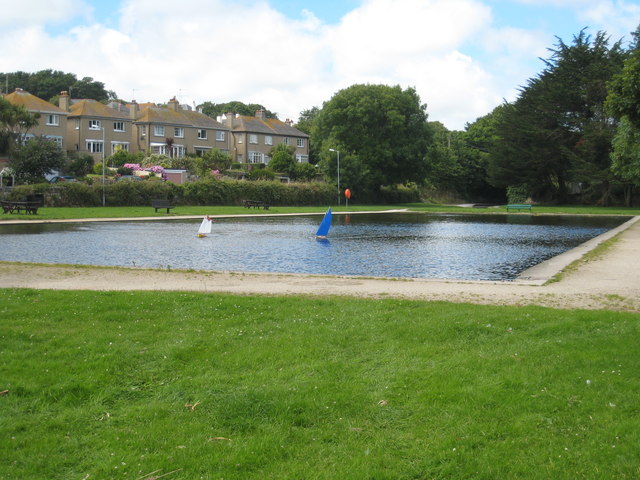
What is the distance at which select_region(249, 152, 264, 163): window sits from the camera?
91.0 meters

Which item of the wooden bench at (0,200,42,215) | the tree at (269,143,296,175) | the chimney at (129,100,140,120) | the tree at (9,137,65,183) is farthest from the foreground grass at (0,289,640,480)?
the chimney at (129,100,140,120)

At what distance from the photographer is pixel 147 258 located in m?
18.0

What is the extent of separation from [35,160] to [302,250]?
4197 cm

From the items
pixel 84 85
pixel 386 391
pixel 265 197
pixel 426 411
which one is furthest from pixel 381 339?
pixel 84 85

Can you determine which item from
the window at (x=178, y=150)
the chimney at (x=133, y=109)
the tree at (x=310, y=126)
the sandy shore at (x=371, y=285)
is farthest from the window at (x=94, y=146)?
the sandy shore at (x=371, y=285)

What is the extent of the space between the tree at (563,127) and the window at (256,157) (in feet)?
115

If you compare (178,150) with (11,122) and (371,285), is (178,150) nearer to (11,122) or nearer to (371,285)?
(11,122)

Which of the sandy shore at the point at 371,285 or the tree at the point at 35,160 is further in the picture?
the tree at the point at 35,160

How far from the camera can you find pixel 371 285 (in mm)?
12000

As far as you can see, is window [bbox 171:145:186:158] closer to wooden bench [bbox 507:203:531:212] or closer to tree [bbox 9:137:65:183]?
tree [bbox 9:137:65:183]

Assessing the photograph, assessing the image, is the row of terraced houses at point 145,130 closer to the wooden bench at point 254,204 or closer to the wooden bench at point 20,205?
the wooden bench at point 254,204

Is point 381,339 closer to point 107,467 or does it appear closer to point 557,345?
point 557,345

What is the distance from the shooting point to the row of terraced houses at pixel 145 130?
247 ft

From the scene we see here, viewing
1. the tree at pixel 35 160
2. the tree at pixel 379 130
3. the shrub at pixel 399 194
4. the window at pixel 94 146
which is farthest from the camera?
the window at pixel 94 146
